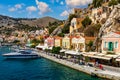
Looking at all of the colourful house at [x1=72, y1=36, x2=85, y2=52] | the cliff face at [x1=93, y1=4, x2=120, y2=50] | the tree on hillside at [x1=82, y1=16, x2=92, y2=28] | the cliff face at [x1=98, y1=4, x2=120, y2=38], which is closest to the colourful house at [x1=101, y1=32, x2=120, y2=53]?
the cliff face at [x1=93, y1=4, x2=120, y2=50]

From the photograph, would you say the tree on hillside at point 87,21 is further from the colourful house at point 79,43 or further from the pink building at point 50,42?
the pink building at point 50,42

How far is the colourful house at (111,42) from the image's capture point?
51219mm

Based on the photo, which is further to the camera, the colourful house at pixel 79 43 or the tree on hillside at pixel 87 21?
the tree on hillside at pixel 87 21

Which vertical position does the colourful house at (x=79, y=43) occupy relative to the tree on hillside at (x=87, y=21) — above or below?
below

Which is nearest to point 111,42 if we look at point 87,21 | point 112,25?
point 112,25

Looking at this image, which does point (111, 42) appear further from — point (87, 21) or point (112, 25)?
point (87, 21)

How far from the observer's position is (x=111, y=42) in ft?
174

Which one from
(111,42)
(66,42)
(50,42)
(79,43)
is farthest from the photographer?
(50,42)

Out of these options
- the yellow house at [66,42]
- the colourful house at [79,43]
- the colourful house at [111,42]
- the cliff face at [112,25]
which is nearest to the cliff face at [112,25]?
the cliff face at [112,25]

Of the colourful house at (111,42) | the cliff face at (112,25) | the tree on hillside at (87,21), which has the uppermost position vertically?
the tree on hillside at (87,21)

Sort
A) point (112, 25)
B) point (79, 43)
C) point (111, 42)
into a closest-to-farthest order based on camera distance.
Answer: point (111, 42), point (112, 25), point (79, 43)

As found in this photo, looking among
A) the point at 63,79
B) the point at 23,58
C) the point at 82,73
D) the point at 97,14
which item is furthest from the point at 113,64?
the point at 23,58

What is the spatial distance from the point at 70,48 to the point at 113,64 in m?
29.4

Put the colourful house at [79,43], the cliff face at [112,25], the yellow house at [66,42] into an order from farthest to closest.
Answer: the yellow house at [66,42] → the colourful house at [79,43] → the cliff face at [112,25]
